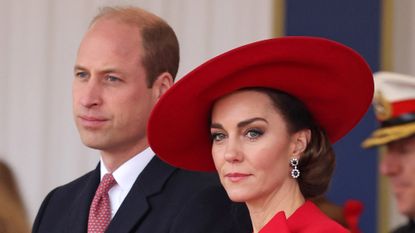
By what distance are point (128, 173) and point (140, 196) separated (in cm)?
10

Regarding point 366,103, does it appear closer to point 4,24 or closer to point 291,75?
point 291,75

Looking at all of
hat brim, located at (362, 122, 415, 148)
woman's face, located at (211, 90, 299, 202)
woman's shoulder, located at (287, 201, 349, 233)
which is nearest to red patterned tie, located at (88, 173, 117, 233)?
woman's face, located at (211, 90, 299, 202)

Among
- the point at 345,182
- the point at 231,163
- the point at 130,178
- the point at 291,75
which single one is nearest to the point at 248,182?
the point at 231,163

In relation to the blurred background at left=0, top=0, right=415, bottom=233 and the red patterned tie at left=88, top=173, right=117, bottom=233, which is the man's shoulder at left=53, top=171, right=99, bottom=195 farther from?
the blurred background at left=0, top=0, right=415, bottom=233

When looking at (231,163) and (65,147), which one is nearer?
(231,163)

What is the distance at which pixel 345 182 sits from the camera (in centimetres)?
524

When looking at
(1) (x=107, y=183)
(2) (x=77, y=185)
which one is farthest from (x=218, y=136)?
(2) (x=77, y=185)

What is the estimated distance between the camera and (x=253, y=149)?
3.11 meters

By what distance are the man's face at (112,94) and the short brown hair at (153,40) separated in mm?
24

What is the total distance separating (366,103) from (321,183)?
8.0 inches

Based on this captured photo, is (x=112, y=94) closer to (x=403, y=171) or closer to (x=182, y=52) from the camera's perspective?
(x=403, y=171)

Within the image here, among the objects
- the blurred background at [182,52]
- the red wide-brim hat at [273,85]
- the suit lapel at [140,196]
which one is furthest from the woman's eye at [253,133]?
the blurred background at [182,52]

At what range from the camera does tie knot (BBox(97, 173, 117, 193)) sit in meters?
3.61

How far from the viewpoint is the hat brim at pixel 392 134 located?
4.29 metres
